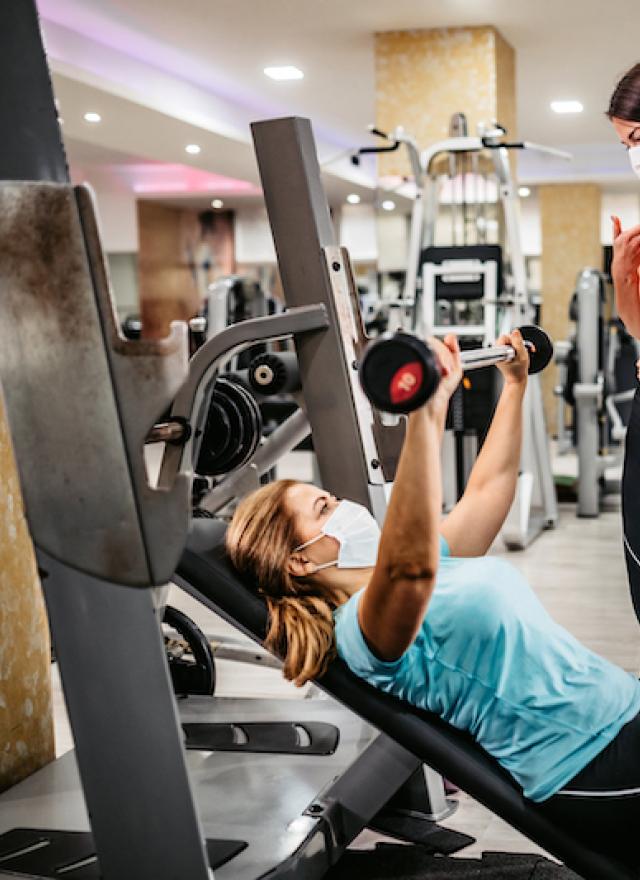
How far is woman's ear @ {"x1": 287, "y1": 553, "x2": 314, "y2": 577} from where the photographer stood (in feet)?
5.73

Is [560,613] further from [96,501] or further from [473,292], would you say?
[96,501]

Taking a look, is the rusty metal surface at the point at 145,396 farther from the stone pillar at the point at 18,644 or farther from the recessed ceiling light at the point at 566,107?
the recessed ceiling light at the point at 566,107

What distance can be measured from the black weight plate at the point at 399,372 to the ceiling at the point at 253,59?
4848mm

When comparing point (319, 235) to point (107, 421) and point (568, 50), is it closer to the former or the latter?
point (107, 421)

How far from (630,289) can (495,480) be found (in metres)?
0.41

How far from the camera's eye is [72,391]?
4.34ft

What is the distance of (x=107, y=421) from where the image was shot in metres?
1.32

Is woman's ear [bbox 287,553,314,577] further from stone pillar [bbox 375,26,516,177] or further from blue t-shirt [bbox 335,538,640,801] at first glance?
stone pillar [bbox 375,26,516,177]

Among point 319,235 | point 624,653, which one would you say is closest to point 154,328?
point 624,653

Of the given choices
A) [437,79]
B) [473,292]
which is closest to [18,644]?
[473,292]

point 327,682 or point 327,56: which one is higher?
point 327,56

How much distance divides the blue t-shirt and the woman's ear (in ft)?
0.36

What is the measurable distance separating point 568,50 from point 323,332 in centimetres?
525

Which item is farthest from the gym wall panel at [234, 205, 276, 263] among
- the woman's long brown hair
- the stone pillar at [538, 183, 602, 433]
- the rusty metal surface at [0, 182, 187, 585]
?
the rusty metal surface at [0, 182, 187, 585]
